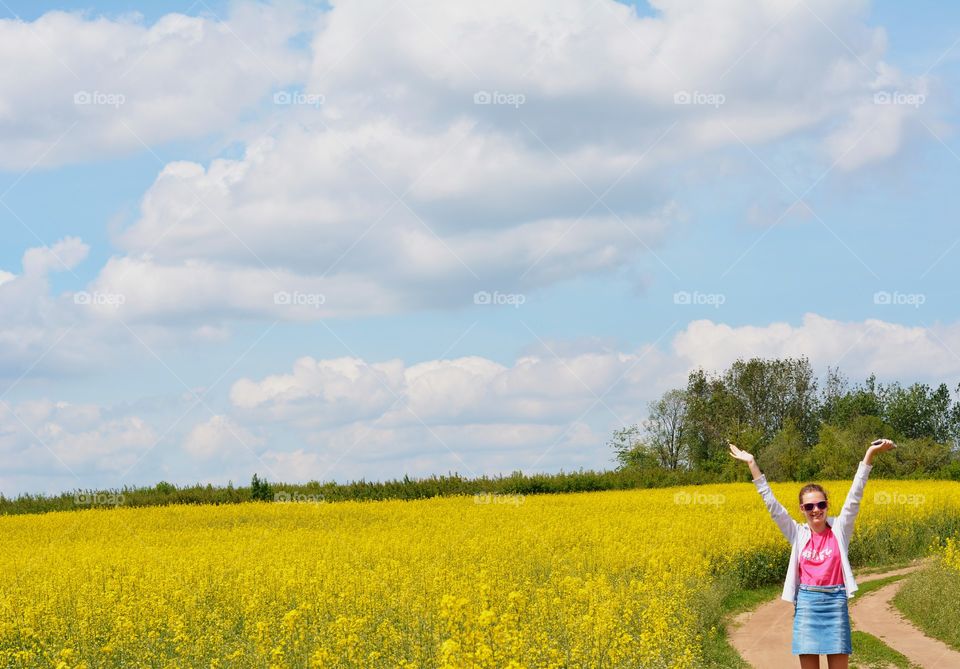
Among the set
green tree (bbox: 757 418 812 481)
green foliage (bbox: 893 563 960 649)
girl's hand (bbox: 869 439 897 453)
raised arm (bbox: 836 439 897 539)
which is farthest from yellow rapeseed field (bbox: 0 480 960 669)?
green tree (bbox: 757 418 812 481)

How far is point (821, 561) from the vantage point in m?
8.65

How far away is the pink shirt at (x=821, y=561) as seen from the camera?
28.2ft

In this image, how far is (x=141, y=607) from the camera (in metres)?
14.7

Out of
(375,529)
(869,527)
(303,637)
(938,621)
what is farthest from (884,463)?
(303,637)

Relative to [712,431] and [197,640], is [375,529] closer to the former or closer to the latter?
[197,640]

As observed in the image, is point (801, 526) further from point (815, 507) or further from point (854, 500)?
point (854, 500)

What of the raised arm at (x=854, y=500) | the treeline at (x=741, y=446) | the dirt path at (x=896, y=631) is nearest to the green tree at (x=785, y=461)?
the treeline at (x=741, y=446)

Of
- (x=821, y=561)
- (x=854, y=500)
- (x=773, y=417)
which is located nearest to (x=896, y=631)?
(x=854, y=500)

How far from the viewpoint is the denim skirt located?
8477mm

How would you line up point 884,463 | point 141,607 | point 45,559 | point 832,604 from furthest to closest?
point 884,463 < point 45,559 < point 141,607 < point 832,604

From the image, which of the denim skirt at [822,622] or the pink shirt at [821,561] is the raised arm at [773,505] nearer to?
the pink shirt at [821,561]

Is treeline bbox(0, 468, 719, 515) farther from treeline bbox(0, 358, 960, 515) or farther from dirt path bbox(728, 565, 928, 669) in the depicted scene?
dirt path bbox(728, 565, 928, 669)

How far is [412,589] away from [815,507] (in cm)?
777

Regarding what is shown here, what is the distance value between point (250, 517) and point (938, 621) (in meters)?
25.7
